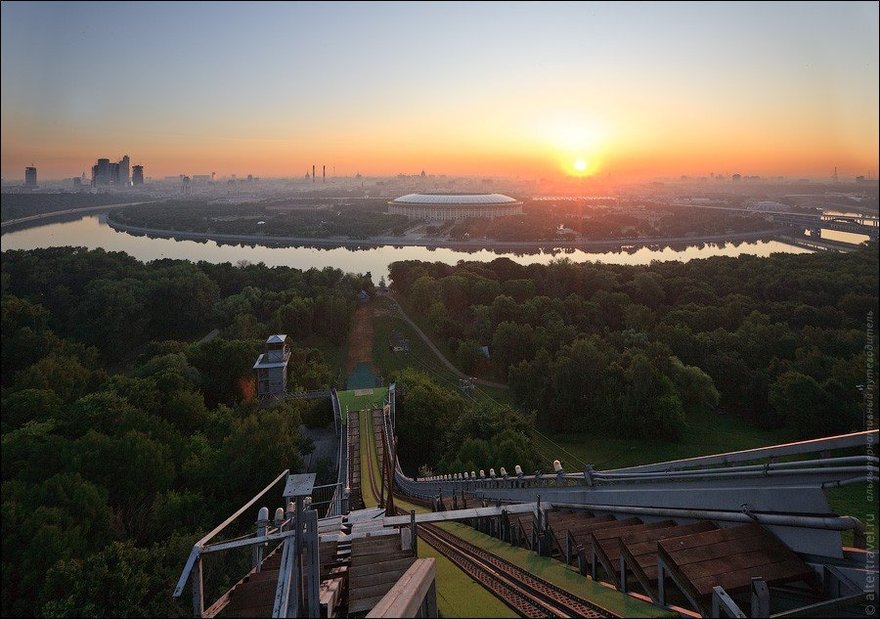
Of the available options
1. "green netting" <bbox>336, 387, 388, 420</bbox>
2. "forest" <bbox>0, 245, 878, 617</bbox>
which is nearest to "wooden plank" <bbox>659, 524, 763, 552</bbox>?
"forest" <bbox>0, 245, 878, 617</bbox>

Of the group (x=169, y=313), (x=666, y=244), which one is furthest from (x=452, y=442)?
(x=666, y=244)

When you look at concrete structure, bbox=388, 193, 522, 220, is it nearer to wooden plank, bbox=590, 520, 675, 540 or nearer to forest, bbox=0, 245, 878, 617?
forest, bbox=0, 245, 878, 617

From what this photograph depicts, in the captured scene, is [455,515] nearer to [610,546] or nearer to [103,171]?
[610,546]

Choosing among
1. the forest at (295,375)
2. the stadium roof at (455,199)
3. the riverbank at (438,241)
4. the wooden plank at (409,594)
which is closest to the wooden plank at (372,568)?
the wooden plank at (409,594)

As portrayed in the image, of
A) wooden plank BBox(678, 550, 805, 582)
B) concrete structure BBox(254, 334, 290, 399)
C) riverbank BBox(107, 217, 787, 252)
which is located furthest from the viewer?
riverbank BBox(107, 217, 787, 252)

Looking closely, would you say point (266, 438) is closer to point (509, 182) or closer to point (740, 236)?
point (740, 236)
